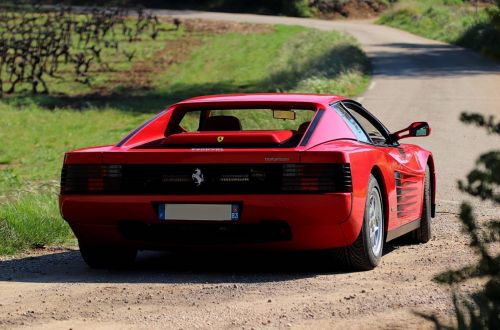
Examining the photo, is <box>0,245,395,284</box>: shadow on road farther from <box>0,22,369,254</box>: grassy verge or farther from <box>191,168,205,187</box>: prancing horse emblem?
<box>0,22,369,254</box>: grassy verge

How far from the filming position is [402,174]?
32.9 feet

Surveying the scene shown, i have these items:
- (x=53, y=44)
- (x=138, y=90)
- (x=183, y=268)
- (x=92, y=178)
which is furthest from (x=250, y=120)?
(x=53, y=44)

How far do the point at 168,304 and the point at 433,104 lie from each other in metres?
22.3

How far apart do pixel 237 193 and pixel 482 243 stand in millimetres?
3261

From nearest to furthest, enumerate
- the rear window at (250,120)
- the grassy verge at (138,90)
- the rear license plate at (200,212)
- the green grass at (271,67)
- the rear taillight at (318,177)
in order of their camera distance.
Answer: the rear taillight at (318,177)
the rear license plate at (200,212)
the rear window at (250,120)
the grassy verge at (138,90)
the green grass at (271,67)

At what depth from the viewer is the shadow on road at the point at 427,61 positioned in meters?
39.6

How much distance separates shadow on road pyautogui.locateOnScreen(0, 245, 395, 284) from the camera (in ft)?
29.2

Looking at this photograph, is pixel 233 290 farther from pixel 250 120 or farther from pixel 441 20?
pixel 441 20

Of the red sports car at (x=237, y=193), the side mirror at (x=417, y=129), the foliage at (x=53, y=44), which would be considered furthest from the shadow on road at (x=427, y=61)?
the red sports car at (x=237, y=193)

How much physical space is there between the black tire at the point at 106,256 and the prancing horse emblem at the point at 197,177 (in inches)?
41.1

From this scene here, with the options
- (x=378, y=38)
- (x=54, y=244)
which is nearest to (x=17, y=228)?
(x=54, y=244)

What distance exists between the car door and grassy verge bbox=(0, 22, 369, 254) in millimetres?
2868

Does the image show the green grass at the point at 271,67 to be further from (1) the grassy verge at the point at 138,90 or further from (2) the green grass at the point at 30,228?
(2) the green grass at the point at 30,228

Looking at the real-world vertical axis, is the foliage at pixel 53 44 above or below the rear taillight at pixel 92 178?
below
